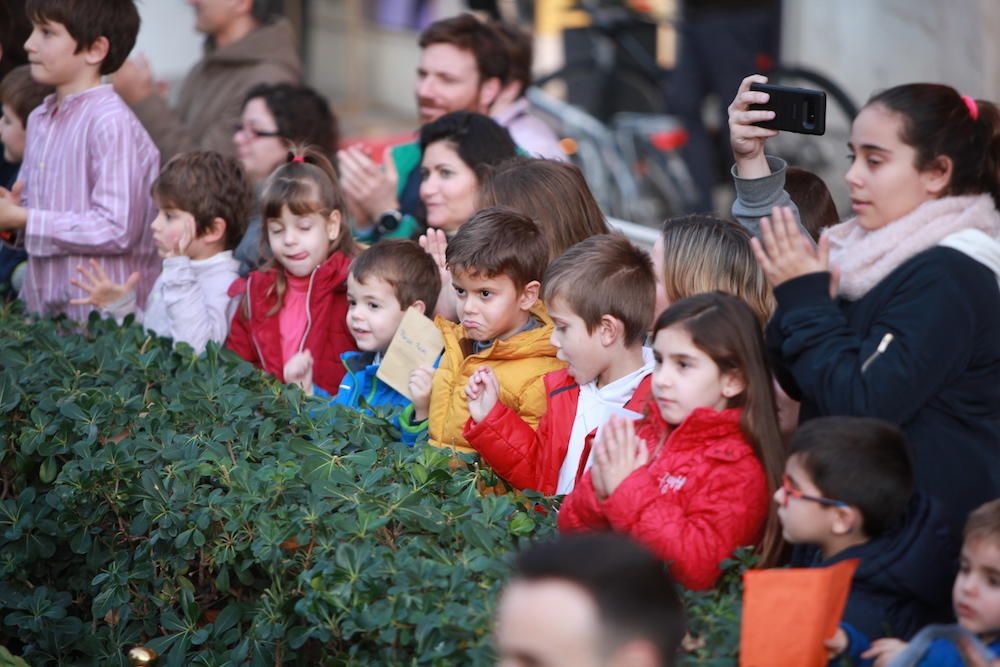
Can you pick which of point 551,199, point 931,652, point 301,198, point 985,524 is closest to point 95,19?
point 301,198

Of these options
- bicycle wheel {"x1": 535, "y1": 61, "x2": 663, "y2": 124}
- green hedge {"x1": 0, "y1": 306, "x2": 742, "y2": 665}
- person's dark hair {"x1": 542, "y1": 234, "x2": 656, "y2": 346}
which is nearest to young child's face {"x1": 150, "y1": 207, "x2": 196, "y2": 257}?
green hedge {"x1": 0, "y1": 306, "x2": 742, "y2": 665}

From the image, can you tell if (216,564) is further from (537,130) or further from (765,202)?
(537,130)

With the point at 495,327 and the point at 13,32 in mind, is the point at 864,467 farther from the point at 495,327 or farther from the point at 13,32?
the point at 13,32

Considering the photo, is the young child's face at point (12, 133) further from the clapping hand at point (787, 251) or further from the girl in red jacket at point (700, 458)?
the clapping hand at point (787, 251)

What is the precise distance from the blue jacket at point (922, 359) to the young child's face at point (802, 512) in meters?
0.24

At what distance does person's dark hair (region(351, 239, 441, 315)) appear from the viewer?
4.71m

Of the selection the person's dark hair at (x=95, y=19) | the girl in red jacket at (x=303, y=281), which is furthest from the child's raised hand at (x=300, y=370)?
the person's dark hair at (x=95, y=19)

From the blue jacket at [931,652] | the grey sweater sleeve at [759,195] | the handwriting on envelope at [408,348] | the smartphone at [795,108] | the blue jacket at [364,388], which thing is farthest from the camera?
the blue jacket at [364,388]

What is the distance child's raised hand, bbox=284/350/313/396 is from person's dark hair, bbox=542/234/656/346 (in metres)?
1.23

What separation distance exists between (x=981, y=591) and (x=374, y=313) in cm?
241

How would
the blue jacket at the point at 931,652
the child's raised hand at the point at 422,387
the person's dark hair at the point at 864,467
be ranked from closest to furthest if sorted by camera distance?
1. the blue jacket at the point at 931,652
2. the person's dark hair at the point at 864,467
3. the child's raised hand at the point at 422,387

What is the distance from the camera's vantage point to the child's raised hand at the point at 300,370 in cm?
491

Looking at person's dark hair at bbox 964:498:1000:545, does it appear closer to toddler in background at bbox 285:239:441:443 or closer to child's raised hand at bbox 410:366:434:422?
child's raised hand at bbox 410:366:434:422

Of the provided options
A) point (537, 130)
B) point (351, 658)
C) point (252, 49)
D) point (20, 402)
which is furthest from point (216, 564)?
point (252, 49)
